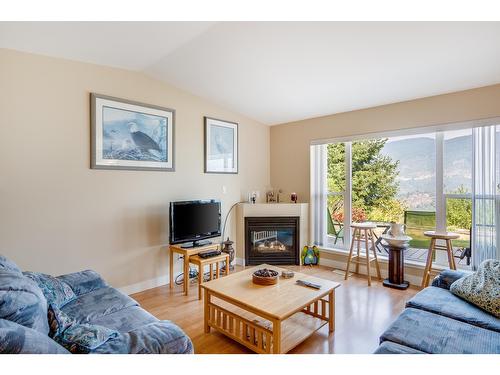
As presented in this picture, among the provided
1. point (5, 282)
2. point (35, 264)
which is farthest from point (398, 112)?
point (35, 264)

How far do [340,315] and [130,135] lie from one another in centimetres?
300

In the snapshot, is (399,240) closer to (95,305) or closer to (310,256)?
(310,256)

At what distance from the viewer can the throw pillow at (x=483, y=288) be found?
1879 millimetres

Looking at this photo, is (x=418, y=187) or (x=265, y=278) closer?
(x=265, y=278)


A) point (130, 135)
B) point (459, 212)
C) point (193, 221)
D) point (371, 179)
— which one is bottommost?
point (193, 221)

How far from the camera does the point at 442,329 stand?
65.9 inches

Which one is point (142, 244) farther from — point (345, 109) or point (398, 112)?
point (398, 112)

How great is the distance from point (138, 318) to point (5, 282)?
822mm

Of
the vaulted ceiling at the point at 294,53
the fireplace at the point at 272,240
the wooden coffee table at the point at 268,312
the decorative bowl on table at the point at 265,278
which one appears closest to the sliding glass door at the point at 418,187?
the fireplace at the point at 272,240

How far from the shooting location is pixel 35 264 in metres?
2.63

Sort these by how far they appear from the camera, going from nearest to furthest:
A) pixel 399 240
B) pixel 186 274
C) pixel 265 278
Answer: pixel 265 278 < pixel 186 274 < pixel 399 240

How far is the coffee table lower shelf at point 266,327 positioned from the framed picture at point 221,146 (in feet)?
7.07

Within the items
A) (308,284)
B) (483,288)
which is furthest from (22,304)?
(483,288)

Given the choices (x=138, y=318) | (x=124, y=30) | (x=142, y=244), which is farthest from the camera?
(x=142, y=244)
